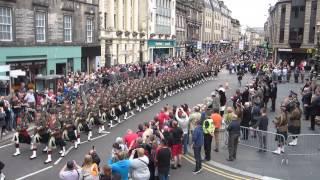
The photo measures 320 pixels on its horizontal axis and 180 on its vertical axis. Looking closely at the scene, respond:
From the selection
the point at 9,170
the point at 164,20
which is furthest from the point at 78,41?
the point at 164,20

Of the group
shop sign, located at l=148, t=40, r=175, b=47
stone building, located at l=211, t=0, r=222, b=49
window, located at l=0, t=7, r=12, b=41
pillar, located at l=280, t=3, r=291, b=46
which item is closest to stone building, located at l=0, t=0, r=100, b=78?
window, located at l=0, t=7, r=12, b=41

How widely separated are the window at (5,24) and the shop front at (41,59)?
0.73 metres

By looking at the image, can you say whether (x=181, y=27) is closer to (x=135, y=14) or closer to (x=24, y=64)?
(x=135, y=14)

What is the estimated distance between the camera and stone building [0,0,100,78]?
976 inches

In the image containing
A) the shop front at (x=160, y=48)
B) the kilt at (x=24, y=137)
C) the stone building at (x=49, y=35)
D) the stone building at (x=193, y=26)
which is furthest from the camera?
the stone building at (x=193, y=26)

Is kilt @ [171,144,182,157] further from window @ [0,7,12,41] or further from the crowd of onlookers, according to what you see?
window @ [0,7,12,41]

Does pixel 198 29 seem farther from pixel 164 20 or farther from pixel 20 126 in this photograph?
pixel 20 126

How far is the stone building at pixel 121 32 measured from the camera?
40.9 meters

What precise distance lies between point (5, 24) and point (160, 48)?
39.3 metres

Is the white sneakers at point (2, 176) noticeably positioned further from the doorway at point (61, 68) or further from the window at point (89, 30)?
the window at point (89, 30)

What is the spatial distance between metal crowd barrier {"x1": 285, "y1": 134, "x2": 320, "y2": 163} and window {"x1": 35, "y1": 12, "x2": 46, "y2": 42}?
1963 centimetres

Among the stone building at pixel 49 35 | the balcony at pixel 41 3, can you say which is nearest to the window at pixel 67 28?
the stone building at pixel 49 35

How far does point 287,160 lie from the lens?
13.2 meters

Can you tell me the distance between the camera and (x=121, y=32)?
4428 cm
